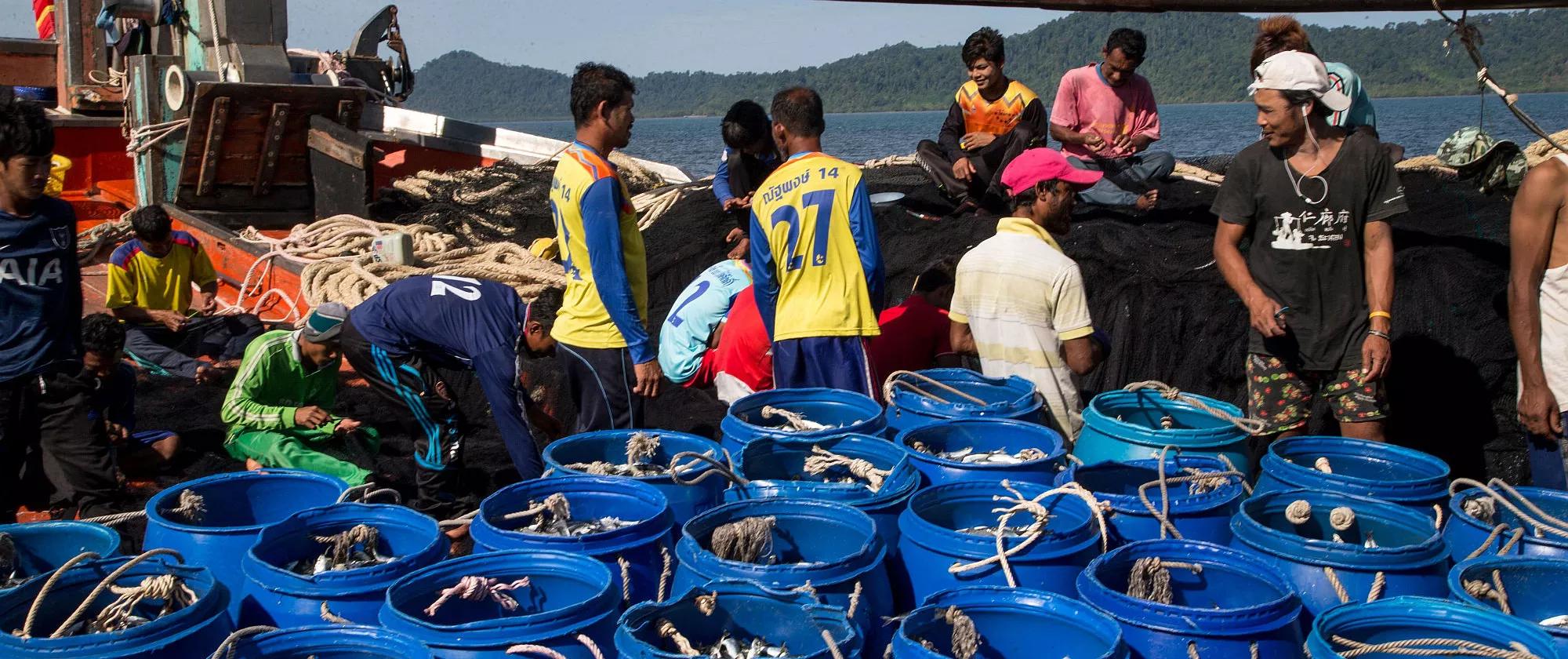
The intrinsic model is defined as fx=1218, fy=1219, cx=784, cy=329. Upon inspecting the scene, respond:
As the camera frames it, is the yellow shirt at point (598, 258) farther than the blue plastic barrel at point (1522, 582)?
Yes

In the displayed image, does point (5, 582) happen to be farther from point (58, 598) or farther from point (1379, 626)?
point (1379, 626)

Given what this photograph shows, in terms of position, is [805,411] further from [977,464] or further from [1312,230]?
[1312,230]

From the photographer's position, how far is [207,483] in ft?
11.2

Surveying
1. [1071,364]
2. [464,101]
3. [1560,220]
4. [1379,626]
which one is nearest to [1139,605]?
[1379,626]

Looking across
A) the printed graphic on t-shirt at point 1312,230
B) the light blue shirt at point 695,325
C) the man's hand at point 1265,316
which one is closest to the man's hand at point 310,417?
the light blue shirt at point 695,325

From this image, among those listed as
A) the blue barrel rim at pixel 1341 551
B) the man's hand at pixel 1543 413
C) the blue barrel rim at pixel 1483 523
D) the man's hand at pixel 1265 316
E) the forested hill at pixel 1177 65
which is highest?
the forested hill at pixel 1177 65

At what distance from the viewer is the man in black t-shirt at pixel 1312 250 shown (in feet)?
12.8

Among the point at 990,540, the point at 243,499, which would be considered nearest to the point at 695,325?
the point at 243,499

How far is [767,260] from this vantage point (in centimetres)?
446

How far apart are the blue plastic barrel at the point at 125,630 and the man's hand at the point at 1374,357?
3331 millimetres

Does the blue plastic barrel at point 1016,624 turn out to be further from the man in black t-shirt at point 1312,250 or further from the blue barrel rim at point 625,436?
the man in black t-shirt at point 1312,250

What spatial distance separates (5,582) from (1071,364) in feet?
9.93

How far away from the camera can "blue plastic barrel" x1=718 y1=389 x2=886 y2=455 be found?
3.65 metres

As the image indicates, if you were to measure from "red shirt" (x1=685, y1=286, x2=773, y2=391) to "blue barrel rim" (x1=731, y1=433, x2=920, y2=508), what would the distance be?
1.42 metres
